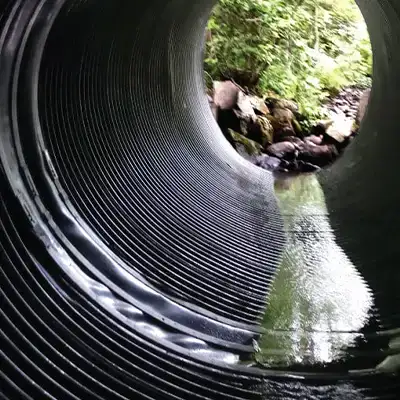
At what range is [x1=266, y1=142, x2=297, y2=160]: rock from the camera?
9961mm

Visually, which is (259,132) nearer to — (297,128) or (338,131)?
(297,128)

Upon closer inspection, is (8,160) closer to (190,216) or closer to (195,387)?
(195,387)

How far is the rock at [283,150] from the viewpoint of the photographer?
9.96 m

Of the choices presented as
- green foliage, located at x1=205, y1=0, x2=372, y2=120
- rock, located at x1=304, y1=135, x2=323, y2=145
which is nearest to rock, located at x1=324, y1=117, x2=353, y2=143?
rock, located at x1=304, y1=135, x2=323, y2=145

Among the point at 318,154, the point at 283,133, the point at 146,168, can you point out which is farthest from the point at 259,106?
the point at 146,168

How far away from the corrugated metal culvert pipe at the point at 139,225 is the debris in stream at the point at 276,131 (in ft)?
8.94

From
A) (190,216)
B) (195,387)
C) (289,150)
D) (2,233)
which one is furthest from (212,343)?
(289,150)

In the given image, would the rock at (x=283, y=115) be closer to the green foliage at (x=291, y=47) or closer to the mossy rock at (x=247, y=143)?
the green foliage at (x=291, y=47)

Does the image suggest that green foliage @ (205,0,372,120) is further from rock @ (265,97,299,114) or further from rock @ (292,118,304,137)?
rock @ (292,118,304,137)

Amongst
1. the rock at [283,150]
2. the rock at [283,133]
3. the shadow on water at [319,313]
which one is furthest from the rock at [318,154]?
the shadow on water at [319,313]

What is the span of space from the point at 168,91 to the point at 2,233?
398 centimetres

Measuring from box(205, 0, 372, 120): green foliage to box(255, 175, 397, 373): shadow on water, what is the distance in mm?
6603

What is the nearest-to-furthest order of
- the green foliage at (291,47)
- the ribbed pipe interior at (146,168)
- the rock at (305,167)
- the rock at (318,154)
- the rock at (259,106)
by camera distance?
the ribbed pipe interior at (146,168)
the rock at (305,167)
the rock at (318,154)
the rock at (259,106)
the green foliage at (291,47)

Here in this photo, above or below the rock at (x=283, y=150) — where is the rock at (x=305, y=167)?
above
